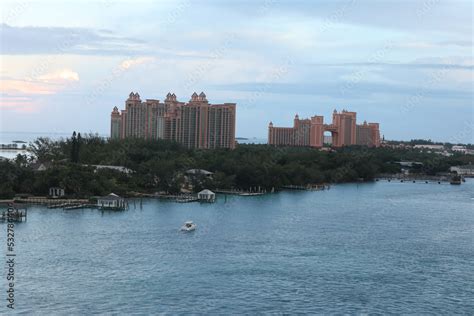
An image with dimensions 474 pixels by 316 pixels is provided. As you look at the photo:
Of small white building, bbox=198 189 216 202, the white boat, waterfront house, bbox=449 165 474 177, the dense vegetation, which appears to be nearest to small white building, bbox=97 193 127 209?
the dense vegetation

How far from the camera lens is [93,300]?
10430 mm

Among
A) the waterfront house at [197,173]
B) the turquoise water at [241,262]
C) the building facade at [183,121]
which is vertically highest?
the building facade at [183,121]

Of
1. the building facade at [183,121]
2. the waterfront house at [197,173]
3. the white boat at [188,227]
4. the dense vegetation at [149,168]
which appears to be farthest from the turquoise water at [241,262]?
the building facade at [183,121]

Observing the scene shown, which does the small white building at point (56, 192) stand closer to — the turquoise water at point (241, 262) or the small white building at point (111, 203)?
the small white building at point (111, 203)

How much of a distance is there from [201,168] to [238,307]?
20.5 m

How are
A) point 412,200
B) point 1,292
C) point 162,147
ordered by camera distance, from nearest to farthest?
point 1,292
point 412,200
point 162,147

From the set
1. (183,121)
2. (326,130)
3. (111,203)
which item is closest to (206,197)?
(111,203)

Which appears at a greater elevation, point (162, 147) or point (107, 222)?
point (162, 147)

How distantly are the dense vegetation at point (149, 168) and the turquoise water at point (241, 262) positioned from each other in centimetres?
293

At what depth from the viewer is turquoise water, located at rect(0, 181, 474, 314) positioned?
34.8 feet

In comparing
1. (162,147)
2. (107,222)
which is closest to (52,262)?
(107,222)

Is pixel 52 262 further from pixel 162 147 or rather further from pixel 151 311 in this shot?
pixel 162 147

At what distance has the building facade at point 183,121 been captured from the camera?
47500 mm

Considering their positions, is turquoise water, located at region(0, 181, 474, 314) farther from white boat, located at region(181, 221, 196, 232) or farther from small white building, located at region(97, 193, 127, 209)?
small white building, located at region(97, 193, 127, 209)
